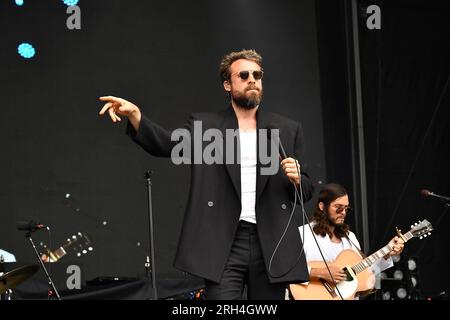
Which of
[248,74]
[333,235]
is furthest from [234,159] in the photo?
[333,235]

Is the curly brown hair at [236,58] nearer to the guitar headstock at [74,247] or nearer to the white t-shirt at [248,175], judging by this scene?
the white t-shirt at [248,175]

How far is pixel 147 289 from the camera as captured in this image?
7.08 m

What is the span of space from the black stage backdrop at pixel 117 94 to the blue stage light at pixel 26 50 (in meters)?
0.05

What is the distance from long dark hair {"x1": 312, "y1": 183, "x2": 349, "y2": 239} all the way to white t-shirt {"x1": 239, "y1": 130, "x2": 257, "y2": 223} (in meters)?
2.83

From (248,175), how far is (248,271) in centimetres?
47

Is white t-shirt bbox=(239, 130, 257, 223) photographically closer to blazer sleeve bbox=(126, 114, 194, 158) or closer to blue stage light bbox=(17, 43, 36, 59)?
blazer sleeve bbox=(126, 114, 194, 158)

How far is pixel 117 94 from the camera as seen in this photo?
819 centimetres

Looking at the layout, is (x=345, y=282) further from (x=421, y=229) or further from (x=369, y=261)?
(x=421, y=229)

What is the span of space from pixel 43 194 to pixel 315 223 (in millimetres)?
2889

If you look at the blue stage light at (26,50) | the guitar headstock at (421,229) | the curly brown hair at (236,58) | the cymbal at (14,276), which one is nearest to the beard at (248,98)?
the curly brown hair at (236,58)

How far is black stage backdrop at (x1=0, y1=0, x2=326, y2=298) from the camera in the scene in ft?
26.1

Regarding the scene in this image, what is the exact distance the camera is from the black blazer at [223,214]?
3.68m

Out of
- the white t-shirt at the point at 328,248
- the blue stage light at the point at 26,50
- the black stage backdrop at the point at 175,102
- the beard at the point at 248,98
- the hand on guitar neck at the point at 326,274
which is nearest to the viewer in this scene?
the beard at the point at 248,98

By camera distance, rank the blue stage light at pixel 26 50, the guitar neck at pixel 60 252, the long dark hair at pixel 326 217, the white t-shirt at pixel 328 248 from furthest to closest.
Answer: the blue stage light at pixel 26 50, the guitar neck at pixel 60 252, the long dark hair at pixel 326 217, the white t-shirt at pixel 328 248
